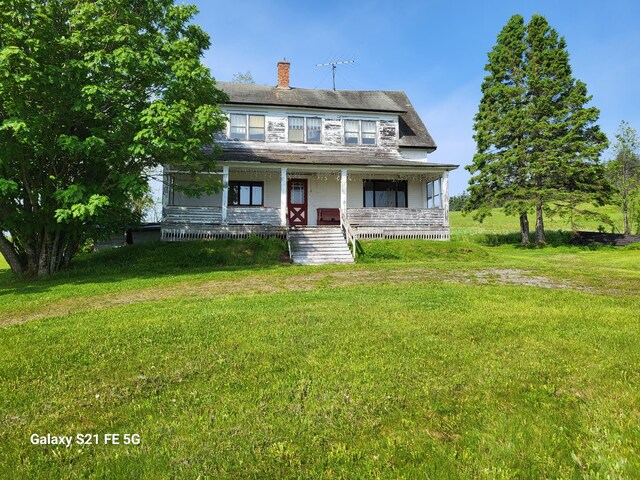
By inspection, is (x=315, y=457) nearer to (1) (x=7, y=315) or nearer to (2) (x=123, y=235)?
(1) (x=7, y=315)

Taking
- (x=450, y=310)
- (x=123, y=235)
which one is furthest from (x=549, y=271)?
(x=123, y=235)

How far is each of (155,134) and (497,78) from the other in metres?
25.7

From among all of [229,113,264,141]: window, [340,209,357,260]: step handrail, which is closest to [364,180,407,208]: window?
[340,209,357,260]: step handrail

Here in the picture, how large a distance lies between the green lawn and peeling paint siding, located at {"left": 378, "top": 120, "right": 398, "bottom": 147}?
1550cm

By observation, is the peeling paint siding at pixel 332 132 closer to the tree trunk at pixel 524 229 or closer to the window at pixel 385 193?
the window at pixel 385 193

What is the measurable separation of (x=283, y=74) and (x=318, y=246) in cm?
1339

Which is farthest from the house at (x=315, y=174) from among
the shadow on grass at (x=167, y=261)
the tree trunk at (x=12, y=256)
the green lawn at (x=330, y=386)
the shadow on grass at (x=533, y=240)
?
the green lawn at (x=330, y=386)

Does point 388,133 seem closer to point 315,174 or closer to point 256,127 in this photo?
point 315,174

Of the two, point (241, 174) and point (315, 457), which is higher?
point (241, 174)

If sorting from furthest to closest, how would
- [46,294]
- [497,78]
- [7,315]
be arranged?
[497,78] → [46,294] → [7,315]

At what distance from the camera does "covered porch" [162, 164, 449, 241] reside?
17.8 metres

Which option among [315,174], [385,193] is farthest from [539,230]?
[315,174]

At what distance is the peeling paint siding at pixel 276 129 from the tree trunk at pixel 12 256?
41.5ft

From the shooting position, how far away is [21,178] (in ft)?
41.7
